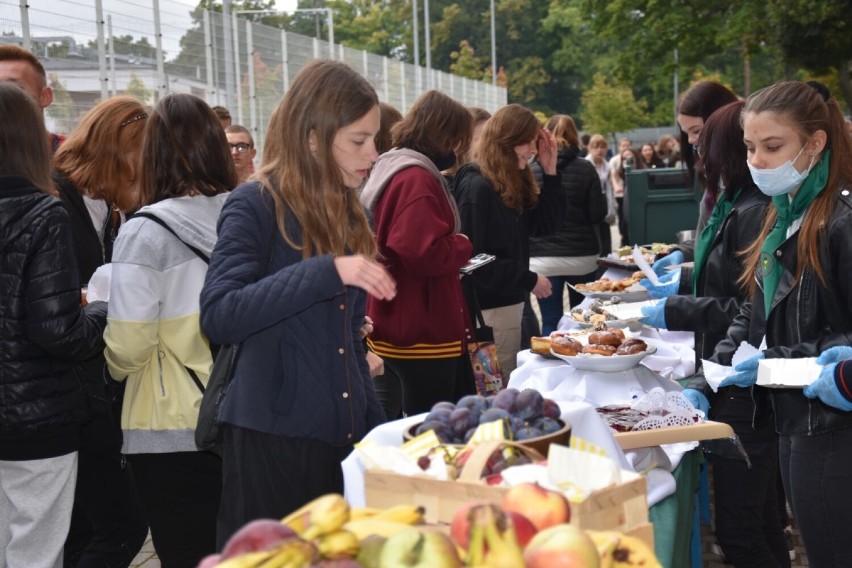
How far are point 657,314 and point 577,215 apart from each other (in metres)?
4.25

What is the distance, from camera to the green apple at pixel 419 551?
1524 mm

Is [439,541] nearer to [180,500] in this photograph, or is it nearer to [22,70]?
[180,500]

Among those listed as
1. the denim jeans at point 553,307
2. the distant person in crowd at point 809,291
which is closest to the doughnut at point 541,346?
the distant person in crowd at point 809,291

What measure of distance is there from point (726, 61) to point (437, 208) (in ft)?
212

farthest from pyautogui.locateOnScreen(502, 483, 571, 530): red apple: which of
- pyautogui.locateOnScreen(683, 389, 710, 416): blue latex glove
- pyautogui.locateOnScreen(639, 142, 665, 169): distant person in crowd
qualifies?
pyautogui.locateOnScreen(639, 142, 665, 169): distant person in crowd

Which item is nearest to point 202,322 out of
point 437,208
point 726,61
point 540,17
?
point 437,208

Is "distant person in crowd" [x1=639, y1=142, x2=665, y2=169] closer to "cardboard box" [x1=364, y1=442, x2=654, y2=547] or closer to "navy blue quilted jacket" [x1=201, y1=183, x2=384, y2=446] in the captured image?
"navy blue quilted jacket" [x1=201, y1=183, x2=384, y2=446]

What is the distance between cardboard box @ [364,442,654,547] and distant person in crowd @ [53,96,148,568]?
7.05 ft

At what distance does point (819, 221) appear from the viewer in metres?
3.10

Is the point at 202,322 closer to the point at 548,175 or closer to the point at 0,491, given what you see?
the point at 0,491

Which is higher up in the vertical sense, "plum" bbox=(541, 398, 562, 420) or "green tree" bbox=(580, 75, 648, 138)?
"green tree" bbox=(580, 75, 648, 138)

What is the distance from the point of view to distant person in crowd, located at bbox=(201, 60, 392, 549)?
9.40 ft

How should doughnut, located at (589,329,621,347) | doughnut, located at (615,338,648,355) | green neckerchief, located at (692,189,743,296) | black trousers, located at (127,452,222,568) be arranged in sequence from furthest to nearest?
doughnut, located at (589,329,621,347), doughnut, located at (615,338,648,355), green neckerchief, located at (692,189,743,296), black trousers, located at (127,452,222,568)

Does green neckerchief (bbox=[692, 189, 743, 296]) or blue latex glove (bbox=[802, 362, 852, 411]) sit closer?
blue latex glove (bbox=[802, 362, 852, 411])
